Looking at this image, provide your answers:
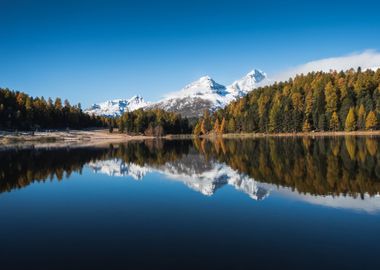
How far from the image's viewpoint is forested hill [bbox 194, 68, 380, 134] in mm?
136250

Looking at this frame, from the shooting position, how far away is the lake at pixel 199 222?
14.1 m

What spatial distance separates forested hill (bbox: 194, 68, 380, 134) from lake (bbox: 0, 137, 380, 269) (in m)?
110

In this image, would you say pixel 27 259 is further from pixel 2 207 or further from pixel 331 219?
pixel 331 219

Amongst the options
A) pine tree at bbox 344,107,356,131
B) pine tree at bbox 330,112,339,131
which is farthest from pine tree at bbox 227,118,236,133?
pine tree at bbox 344,107,356,131

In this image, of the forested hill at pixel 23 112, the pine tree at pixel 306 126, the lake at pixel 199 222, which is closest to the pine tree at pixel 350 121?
the pine tree at pixel 306 126

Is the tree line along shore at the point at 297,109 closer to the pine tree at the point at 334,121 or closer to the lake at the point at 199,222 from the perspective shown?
the pine tree at the point at 334,121

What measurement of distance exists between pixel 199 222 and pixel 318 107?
13980 centimetres

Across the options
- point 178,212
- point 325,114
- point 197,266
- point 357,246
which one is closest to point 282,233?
point 357,246

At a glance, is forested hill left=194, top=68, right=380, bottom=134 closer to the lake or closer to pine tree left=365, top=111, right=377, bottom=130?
pine tree left=365, top=111, right=377, bottom=130

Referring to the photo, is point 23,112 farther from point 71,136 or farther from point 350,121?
point 350,121

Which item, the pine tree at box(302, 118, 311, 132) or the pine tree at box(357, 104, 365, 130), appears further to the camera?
the pine tree at box(302, 118, 311, 132)

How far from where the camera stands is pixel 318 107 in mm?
147875

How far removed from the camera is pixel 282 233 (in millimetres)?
17219

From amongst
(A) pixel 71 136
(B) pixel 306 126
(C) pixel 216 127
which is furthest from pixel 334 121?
(A) pixel 71 136
